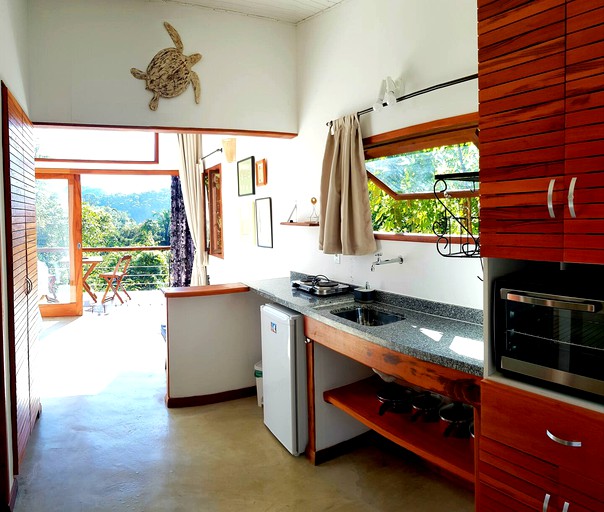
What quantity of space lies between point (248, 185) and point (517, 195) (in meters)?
3.54

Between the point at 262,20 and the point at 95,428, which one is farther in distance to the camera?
the point at 262,20

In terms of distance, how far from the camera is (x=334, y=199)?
2.86m

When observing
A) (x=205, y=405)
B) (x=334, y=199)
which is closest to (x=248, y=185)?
(x=334, y=199)

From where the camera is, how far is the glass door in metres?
6.11

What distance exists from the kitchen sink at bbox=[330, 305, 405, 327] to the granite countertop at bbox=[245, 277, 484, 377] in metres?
0.05

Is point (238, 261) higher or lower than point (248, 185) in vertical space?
lower

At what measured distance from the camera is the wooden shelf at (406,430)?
1.82 metres

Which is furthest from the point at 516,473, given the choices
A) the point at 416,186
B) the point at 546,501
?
the point at 416,186

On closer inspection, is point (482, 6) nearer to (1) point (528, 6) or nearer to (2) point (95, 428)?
(1) point (528, 6)

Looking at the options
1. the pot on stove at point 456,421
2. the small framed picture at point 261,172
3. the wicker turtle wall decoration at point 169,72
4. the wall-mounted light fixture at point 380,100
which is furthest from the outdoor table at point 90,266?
the pot on stove at point 456,421

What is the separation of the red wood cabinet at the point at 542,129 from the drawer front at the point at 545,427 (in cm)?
43

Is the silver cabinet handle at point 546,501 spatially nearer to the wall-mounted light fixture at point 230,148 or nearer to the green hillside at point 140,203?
the wall-mounted light fixture at point 230,148

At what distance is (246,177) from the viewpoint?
4.65m

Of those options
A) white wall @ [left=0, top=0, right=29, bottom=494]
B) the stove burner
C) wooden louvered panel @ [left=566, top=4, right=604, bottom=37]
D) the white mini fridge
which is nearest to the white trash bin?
the white mini fridge
